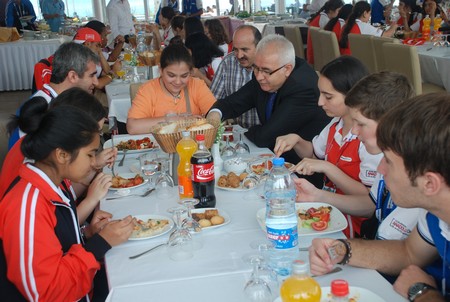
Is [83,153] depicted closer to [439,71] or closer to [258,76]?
[258,76]

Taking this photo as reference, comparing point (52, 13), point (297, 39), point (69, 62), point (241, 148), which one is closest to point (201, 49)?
point (69, 62)

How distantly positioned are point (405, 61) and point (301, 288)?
389cm

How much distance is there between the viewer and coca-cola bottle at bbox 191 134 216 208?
192cm

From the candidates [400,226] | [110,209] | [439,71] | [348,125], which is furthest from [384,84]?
[439,71]

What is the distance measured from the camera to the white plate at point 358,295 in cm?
128

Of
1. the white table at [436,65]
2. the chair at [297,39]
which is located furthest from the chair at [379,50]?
the chair at [297,39]

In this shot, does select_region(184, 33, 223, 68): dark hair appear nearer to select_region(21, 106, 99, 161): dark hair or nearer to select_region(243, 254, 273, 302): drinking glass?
select_region(21, 106, 99, 161): dark hair

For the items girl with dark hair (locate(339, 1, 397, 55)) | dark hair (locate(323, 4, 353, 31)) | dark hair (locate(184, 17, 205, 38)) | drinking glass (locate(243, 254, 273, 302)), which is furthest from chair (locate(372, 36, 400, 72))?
drinking glass (locate(243, 254, 273, 302))

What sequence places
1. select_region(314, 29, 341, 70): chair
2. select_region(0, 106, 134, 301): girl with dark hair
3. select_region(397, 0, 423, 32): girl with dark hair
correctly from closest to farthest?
select_region(0, 106, 134, 301): girl with dark hair, select_region(314, 29, 341, 70): chair, select_region(397, 0, 423, 32): girl with dark hair

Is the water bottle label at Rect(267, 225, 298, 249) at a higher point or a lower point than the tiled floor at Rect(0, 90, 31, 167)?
higher

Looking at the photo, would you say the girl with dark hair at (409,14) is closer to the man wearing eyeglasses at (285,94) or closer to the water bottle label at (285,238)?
A: the man wearing eyeglasses at (285,94)

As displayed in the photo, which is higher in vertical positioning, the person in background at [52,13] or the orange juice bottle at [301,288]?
the person in background at [52,13]

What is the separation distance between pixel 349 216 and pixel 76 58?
2099 mm

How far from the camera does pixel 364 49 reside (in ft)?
18.4
